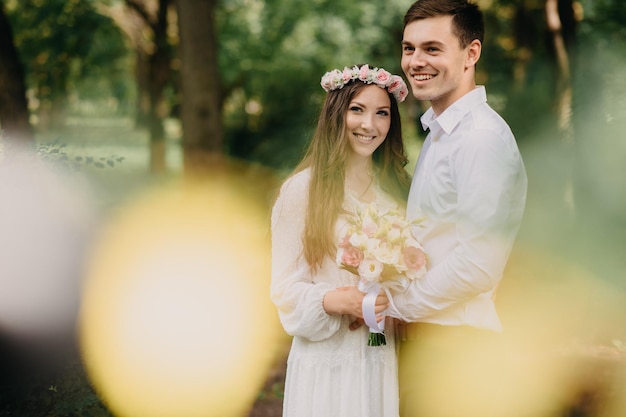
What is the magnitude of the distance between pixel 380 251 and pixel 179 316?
3056 millimetres

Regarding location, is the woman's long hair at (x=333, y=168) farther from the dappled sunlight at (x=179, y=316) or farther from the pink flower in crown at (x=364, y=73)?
the dappled sunlight at (x=179, y=316)

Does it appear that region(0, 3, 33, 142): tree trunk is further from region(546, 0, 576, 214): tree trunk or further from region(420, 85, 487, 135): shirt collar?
region(546, 0, 576, 214): tree trunk

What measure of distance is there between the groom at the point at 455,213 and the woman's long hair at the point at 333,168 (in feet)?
0.96

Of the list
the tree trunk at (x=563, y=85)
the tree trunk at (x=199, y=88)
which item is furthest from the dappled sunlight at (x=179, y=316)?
the tree trunk at (x=563, y=85)

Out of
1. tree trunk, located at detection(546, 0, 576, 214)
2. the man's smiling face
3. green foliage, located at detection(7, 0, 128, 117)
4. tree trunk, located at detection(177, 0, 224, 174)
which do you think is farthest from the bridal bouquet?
green foliage, located at detection(7, 0, 128, 117)

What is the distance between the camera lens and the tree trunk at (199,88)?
7.87 metres

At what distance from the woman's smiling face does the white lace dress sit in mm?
300

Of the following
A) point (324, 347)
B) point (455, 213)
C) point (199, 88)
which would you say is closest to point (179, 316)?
point (324, 347)

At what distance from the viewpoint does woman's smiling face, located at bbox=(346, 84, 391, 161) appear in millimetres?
3064

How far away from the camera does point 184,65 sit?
796 centimetres

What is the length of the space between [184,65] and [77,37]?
616 cm

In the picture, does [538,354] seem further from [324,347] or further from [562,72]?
[562,72]

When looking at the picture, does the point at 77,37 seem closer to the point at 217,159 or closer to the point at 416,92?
the point at 217,159

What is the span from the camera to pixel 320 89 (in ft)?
42.7
